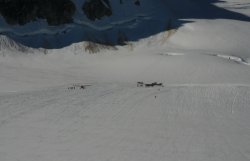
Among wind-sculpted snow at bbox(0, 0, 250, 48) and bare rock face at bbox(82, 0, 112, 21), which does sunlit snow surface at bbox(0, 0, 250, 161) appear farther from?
bare rock face at bbox(82, 0, 112, 21)

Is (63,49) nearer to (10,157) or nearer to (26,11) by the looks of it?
(26,11)

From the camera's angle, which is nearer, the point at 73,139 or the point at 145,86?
the point at 73,139

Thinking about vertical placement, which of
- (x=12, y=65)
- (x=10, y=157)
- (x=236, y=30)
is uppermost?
(x=236, y=30)

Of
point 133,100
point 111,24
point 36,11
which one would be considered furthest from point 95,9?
point 133,100

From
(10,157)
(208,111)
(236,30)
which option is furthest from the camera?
(236,30)

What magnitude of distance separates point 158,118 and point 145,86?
17.6ft

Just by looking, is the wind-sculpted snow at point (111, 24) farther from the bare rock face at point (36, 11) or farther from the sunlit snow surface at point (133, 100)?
the sunlit snow surface at point (133, 100)

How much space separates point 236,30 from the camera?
3784cm

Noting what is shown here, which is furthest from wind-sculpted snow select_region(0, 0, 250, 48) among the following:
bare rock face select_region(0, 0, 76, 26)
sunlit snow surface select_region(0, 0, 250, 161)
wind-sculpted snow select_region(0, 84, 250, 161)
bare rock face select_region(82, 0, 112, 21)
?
wind-sculpted snow select_region(0, 84, 250, 161)

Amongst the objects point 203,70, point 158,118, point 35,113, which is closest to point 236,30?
point 203,70

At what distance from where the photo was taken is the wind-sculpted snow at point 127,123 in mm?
16516

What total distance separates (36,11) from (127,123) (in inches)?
693

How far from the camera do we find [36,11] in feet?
114

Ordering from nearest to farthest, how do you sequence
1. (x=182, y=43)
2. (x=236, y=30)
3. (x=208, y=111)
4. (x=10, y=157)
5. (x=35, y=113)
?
(x=10, y=157) < (x=35, y=113) < (x=208, y=111) < (x=182, y=43) < (x=236, y=30)
